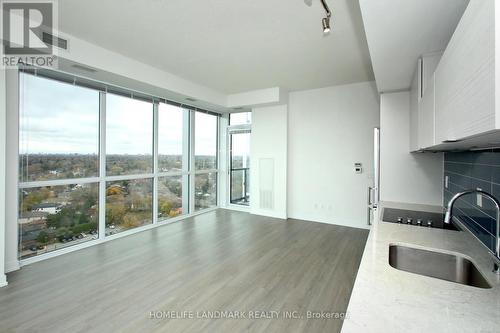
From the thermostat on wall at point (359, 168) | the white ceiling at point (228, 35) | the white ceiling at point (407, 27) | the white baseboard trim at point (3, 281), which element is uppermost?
the white ceiling at point (228, 35)

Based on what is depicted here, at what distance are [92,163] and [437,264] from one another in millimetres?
4317

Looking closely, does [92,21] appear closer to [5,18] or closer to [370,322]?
[5,18]

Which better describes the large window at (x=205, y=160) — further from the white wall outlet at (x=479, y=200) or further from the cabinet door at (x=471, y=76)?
the cabinet door at (x=471, y=76)

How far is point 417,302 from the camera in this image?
35.5 inches

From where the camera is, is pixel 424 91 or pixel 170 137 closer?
pixel 424 91

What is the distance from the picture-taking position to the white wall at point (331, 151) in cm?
453

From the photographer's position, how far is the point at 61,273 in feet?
9.04

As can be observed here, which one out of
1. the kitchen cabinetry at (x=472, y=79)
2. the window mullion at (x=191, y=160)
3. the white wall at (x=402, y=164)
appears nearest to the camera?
the kitchen cabinetry at (x=472, y=79)

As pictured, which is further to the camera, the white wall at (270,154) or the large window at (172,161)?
the white wall at (270,154)

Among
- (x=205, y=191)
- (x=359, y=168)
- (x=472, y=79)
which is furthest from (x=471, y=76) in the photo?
(x=205, y=191)

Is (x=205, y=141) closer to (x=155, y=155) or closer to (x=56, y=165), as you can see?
(x=155, y=155)

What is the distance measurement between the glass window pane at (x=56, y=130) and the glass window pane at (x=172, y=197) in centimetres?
137

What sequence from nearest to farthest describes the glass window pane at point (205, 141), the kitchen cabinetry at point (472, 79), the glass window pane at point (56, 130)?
the kitchen cabinetry at point (472, 79), the glass window pane at point (56, 130), the glass window pane at point (205, 141)

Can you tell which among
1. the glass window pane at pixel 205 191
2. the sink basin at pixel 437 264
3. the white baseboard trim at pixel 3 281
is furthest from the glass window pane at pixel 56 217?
the sink basin at pixel 437 264
